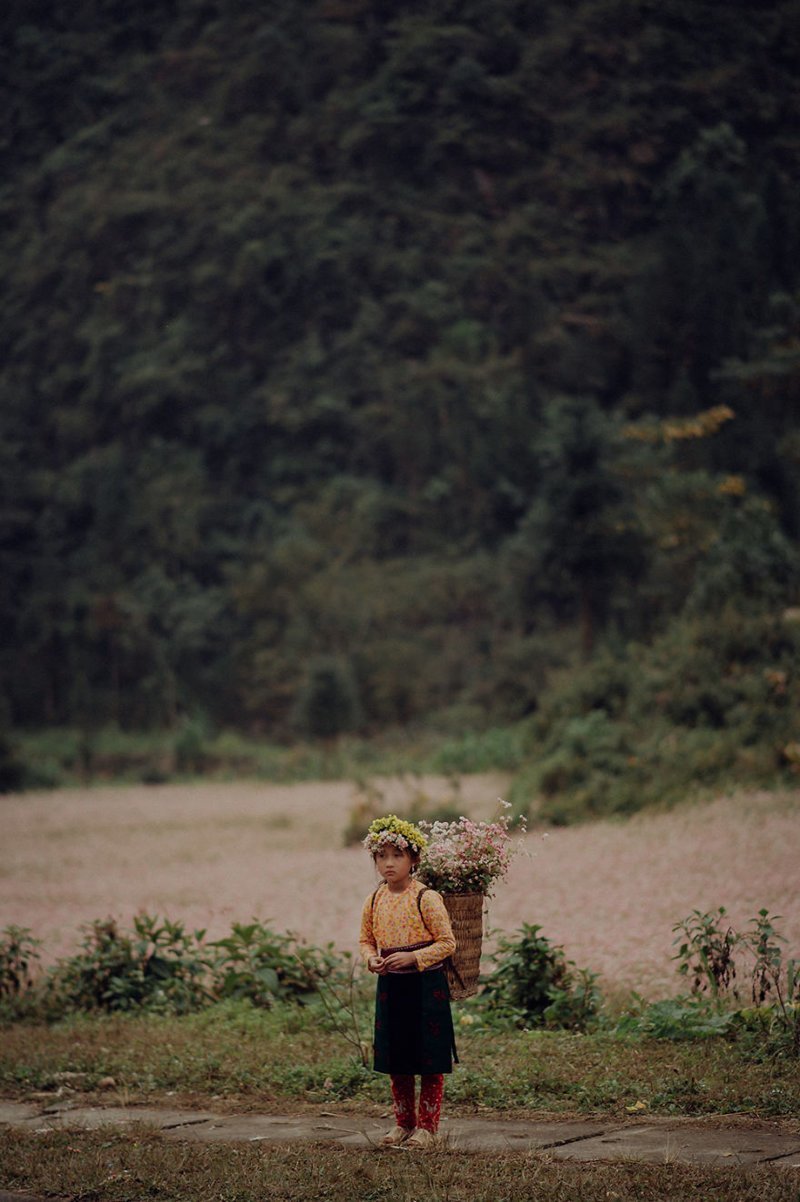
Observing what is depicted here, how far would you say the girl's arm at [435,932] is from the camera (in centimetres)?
506

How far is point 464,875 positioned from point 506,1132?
96 centimetres

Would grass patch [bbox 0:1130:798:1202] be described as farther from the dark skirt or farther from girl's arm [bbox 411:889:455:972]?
girl's arm [bbox 411:889:455:972]

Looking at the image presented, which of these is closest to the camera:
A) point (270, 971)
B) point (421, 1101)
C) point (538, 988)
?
point (421, 1101)

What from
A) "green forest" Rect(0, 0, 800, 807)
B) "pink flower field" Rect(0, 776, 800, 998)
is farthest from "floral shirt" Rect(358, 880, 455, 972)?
"green forest" Rect(0, 0, 800, 807)

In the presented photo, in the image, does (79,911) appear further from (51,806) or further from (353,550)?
(353,550)

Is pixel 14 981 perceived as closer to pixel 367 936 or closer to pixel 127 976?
pixel 127 976

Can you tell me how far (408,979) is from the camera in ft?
16.8

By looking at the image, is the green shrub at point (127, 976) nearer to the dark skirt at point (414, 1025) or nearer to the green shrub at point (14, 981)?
the green shrub at point (14, 981)

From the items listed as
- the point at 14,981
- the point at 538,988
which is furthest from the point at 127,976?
the point at 538,988

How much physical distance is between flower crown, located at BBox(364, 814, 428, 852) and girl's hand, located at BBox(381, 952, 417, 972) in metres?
0.38

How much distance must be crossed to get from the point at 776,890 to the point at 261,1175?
6910mm

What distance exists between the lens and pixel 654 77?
69.0m

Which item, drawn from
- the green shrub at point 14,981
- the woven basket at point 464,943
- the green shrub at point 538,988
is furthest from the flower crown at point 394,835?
the green shrub at point 14,981

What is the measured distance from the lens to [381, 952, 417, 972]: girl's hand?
5.05 metres
